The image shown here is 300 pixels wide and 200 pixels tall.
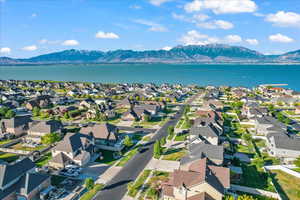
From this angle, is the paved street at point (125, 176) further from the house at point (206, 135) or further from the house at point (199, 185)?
the house at point (206, 135)

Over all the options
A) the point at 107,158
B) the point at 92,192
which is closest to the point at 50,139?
the point at 107,158

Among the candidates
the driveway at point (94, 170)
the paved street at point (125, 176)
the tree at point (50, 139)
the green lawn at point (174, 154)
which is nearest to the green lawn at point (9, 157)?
the tree at point (50, 139)

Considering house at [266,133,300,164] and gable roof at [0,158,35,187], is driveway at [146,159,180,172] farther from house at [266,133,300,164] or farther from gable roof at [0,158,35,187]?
house at [266,133,300,164]

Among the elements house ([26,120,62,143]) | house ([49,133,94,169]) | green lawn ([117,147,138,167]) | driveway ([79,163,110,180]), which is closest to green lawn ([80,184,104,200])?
driveway ([79,163,110,180])

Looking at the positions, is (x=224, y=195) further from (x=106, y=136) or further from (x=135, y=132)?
(x=135, y=132)

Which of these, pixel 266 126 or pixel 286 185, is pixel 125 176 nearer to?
pixel 286 185

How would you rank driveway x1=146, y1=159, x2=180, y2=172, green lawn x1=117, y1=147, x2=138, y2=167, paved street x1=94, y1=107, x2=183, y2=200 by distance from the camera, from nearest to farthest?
1. paved street x1=94, y1=107, x2=183, y2=200
2. driveway x1=146, y1=159, x2=180, y2=172
3. green lawn x1=117, y1=147, x2=138, y2=167

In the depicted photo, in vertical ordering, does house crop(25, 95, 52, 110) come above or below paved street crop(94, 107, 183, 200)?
above
